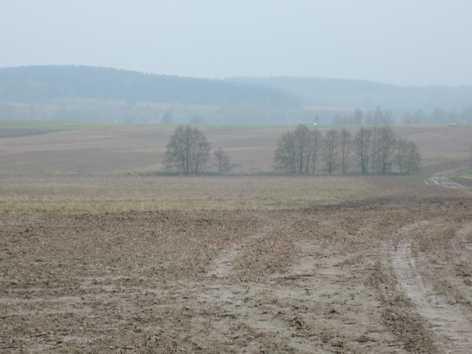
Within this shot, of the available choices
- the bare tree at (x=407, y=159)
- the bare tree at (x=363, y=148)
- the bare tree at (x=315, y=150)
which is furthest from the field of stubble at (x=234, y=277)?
the bare tree at (x=363, y=148)

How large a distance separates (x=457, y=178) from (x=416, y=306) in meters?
42.0

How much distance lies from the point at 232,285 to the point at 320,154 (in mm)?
48179

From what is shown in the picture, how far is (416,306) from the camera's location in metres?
12.5

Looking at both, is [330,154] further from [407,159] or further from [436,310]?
[436,310]

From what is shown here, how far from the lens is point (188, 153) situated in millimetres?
60094

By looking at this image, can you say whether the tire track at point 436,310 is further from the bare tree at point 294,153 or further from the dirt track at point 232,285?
the bare tree at point 294,153

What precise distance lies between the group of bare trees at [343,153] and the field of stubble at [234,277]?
3049cm

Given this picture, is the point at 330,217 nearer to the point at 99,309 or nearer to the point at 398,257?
the point at 398,257

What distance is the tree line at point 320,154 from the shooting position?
197ft

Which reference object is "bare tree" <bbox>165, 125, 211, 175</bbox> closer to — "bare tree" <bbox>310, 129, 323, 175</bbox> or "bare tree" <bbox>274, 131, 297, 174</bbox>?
"bare tree" <bbox>274, 131, 297, 174</bbox>

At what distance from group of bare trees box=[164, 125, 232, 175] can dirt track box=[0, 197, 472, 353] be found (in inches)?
1414

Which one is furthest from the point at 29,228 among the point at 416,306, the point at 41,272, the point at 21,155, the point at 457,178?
the point at 21,155

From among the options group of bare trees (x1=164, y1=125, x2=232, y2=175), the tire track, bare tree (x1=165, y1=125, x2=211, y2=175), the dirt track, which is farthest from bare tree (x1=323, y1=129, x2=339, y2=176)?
the tire track

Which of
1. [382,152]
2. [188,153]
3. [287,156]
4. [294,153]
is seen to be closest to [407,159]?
[382,152]
